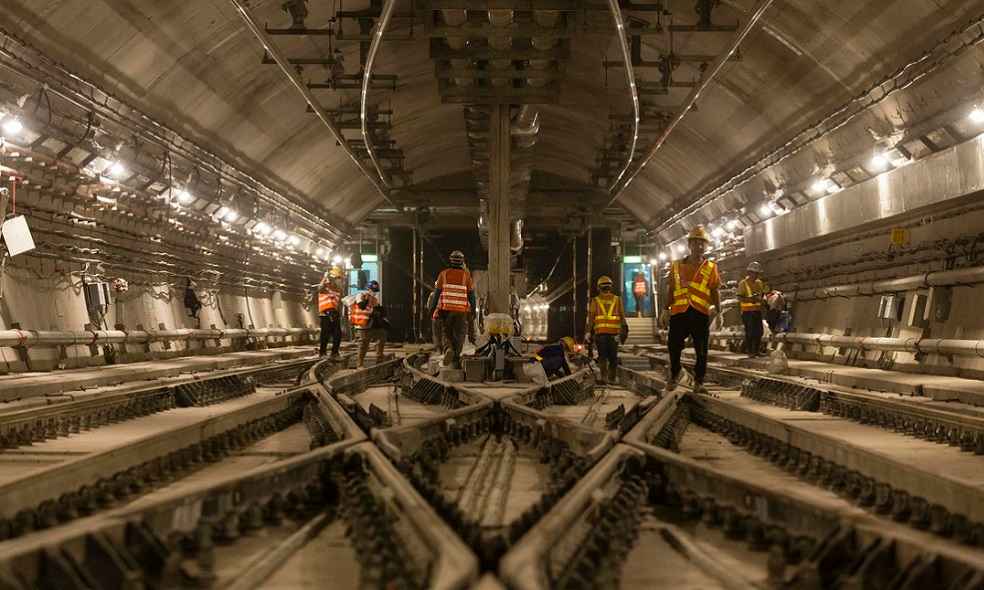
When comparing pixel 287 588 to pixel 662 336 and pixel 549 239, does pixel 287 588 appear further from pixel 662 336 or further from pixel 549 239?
pixel 549 239

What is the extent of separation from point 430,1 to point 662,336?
2006 centimetres

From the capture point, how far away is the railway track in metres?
2.78

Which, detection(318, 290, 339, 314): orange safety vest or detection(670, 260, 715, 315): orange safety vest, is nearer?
detection(670, 260, 715, 315): orange safety vest

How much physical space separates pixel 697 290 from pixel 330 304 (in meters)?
7.26

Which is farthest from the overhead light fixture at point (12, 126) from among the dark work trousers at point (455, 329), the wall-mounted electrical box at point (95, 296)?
the dark work trousers at point (455, 329)

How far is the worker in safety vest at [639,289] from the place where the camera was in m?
34.7

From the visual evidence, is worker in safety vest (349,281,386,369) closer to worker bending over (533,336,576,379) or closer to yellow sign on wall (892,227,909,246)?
worker bending over (533,336,576,379)

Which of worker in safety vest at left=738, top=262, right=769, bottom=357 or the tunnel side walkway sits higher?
worker in safety vest at left=738, top=262, right=769, bottom=357

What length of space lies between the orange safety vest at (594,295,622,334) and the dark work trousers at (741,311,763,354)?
5697 millimetres

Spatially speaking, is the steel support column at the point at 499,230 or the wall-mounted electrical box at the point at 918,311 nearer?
the wall-mounted electrical box at the point at 918,311

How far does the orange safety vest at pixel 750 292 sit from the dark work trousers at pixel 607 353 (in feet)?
15.8

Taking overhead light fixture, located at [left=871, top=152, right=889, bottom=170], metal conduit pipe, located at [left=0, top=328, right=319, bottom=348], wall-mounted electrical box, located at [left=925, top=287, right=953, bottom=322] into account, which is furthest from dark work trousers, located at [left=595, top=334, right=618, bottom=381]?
metal conduit pipe, located at [left=0, top=328, right=319, bottom=348]

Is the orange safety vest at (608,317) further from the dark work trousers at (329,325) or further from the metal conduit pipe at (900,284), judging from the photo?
the dark work trousers at (329,325)

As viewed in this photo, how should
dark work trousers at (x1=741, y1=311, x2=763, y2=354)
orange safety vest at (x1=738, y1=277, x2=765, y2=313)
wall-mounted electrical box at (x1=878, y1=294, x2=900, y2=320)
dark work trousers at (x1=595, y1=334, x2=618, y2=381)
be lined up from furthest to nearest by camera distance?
dark work trousers at (x1=741, y1=311, x2=763, y2=354)
orange safety vest at (x1=738, y1=277, x2=765, y2=313)
wall-mounted electrical box at (x1=878, y1=294, x2=900, y2=320)
dark work trousers at (x1=595, y1=334, x2=618, y2=381)
